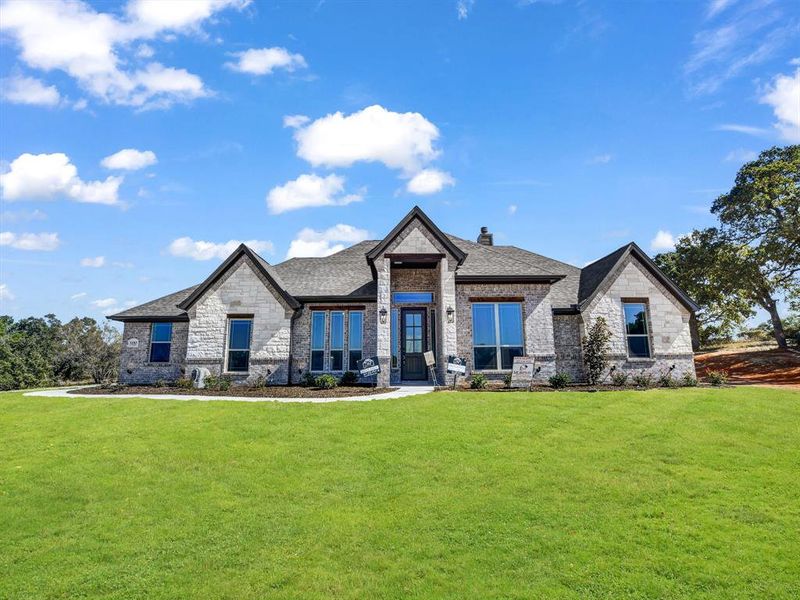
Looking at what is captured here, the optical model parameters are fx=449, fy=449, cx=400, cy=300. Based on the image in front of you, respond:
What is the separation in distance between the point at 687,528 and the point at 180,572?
6704 millimetres

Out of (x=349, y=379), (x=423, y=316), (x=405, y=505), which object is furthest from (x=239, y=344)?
(x=405, y=505)

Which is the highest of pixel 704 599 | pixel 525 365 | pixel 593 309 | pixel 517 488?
pixel 593 309

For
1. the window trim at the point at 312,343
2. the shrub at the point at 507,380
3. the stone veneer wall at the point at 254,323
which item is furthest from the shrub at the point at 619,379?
the stone veneer wall at the point at 254,323

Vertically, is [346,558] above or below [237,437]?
below

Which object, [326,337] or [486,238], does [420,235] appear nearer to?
[326,337]

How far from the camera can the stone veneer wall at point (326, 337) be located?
1950 cm

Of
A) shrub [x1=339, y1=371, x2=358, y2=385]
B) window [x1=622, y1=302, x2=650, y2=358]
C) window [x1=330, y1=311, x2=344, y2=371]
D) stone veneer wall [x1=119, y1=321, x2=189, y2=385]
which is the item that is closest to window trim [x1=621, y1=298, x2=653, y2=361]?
window [x1=622, y1=302, x2=650, y2=358]

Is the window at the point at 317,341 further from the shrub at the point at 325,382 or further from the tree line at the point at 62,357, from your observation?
the tree line at the point at 62,357

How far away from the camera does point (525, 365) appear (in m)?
16.6

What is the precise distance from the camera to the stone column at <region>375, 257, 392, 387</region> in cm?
1764

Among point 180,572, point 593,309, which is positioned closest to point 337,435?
point 180,572

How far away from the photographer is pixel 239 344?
19.3m

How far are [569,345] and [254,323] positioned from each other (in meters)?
13.7

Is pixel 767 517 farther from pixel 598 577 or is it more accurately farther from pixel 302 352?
pixel 302 352
